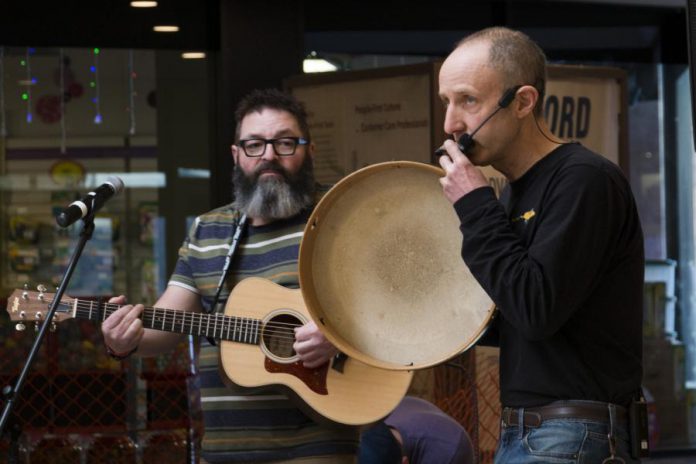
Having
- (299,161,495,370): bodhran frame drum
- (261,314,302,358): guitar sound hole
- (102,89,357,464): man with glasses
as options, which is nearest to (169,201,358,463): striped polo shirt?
(102,89,357,464): man with glasses

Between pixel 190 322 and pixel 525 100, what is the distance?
1.34 m

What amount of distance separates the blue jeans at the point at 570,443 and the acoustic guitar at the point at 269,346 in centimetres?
95

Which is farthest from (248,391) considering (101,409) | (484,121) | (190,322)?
(101,409)

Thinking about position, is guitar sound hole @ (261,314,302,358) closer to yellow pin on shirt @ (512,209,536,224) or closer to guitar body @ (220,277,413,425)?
guitar body @ (220,277,413,425)

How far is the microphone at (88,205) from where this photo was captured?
313cm

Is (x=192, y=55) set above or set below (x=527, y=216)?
above

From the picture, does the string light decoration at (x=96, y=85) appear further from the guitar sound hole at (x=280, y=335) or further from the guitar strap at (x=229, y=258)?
the guitar sound hole at (x=280, y=335)

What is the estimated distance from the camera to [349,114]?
5.69 meters

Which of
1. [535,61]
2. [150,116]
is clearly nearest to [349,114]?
[150,116]

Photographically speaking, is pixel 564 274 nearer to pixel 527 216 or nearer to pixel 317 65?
pixel 527 216

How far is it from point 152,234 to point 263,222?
3.86 m

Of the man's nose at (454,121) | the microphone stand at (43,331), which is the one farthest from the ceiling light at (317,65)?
the man's nose at (454,121)

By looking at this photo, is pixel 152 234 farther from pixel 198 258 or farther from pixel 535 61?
pixel 535 61

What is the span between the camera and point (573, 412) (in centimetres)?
241
